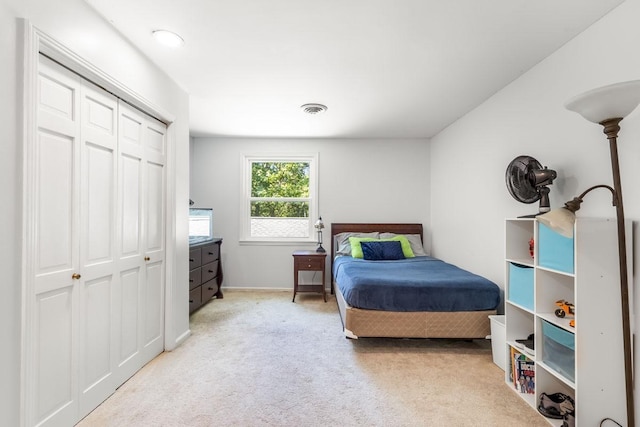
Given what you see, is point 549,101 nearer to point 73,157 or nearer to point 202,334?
point 73,157

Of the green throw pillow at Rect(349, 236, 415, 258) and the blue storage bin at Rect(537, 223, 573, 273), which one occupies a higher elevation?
the blue storage bin at Rect(537, 223, 573, 273)

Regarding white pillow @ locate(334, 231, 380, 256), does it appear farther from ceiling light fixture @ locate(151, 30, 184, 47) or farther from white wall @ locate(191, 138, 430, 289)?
ceiling light fixture @ locate(151, 30, 184, 47)

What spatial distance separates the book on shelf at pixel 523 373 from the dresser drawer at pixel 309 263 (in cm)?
250

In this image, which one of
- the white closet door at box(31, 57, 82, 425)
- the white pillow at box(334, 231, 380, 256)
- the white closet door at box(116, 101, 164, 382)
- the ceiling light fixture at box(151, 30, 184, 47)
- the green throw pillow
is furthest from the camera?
the white pillow at box(334, 231, 380, 256)

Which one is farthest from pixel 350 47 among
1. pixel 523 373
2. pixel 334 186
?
pixel 334 186

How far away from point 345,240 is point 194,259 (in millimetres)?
2075

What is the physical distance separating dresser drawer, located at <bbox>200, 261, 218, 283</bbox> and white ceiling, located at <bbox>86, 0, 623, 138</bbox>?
1.96 m

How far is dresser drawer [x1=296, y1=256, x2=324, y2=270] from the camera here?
4.18 metres

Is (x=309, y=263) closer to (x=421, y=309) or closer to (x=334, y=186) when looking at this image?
(x=334, y=186)

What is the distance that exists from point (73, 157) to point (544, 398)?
3.14 m

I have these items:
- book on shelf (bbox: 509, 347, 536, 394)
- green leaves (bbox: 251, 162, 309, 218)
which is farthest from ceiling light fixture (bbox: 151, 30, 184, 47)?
book on shelf (bbox: 509, 347, 536, 394)

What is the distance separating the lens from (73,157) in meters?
1.67

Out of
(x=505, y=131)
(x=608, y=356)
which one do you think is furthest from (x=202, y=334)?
(x=505, y=131)

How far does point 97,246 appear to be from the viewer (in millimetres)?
1865
